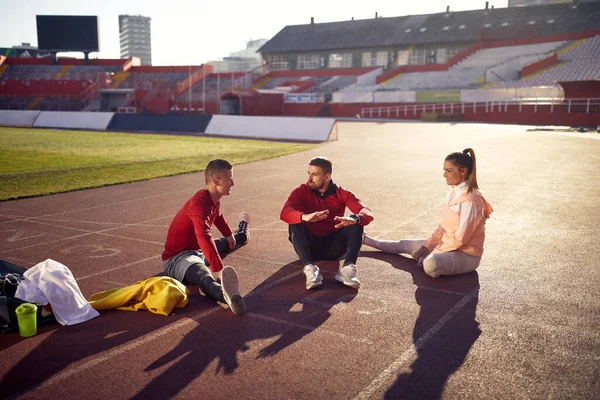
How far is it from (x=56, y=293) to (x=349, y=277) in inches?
117

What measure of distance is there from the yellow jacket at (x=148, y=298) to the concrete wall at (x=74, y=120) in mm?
32948

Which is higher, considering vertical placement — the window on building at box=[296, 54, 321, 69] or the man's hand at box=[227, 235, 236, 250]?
the window on building at box=[296, 54, 321, 69]

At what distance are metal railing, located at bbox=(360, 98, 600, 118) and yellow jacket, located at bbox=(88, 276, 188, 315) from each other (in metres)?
36.1

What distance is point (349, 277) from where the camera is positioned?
6.02 metres

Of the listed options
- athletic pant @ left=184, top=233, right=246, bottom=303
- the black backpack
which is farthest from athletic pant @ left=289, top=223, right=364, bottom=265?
the black backpack

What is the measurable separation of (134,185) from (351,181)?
5511 millimetres

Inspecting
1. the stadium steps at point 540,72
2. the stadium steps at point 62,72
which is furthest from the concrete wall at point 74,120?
the stadium steps at point 540,72

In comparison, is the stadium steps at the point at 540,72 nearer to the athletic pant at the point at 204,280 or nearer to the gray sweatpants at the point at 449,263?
the gray sweatpants at the point at 449,263

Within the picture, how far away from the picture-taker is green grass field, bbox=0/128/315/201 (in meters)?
13.8

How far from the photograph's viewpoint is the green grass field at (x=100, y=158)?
13.8m

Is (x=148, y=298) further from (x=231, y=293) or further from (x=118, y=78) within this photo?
(x=118, y=78)

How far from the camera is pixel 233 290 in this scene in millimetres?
5238

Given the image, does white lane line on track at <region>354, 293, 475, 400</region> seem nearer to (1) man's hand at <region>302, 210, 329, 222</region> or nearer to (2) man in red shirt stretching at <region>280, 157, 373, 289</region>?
(2) man in red shirt stretching at <region>280, 157, 373, 289</region>

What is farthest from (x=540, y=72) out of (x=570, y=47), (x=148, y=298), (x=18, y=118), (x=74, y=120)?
(x=148, y=298)
